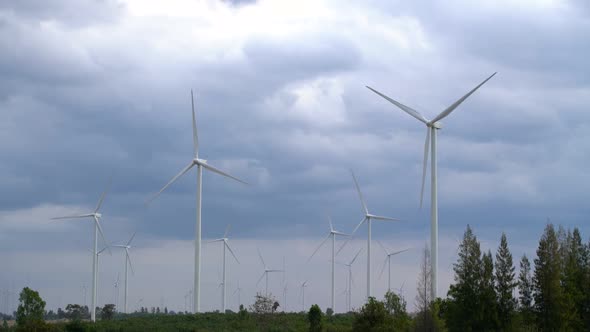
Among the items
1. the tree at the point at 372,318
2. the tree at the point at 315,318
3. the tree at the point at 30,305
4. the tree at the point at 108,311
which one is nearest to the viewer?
the tree at the point at 372,318

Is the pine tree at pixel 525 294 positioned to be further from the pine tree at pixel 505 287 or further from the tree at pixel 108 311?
the tree at pixel 108 311

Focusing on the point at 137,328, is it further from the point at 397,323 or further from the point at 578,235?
the point at 578,235

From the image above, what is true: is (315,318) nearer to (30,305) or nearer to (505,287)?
(505,287)

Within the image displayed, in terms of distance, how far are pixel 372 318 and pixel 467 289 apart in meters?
17.7

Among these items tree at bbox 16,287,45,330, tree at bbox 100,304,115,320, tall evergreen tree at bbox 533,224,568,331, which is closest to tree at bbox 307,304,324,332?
tall evergreen tree at bbox 533,224,568,331

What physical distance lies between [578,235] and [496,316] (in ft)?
76.6

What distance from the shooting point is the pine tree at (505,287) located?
90000 mm

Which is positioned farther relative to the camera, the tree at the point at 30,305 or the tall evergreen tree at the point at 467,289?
the tree at the point at 30,305

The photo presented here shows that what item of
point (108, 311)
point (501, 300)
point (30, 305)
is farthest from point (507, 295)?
point (108, 311)

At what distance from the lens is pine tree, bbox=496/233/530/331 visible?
90.0 meters

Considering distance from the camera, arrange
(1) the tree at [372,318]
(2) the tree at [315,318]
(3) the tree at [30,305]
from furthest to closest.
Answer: (3) the tree at [30,305] → (2) the tree at [315,318] → (1) the tree at [372,318]

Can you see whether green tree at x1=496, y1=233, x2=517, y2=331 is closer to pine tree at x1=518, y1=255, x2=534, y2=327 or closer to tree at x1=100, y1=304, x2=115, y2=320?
pine tree at x1=518, y1=255, x2=534, y2=327

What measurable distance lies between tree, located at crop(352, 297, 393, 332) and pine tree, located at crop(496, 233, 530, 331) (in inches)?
731

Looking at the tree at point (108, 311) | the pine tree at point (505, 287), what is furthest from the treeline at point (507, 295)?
the tree at point (108, 311)
